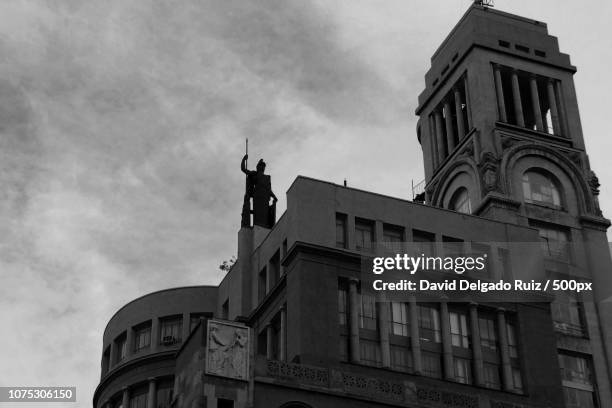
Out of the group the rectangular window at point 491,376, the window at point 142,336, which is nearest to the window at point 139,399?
the window at point 142,336

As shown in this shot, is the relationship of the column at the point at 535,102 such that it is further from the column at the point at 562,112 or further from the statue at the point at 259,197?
the statue at the point at 259,197

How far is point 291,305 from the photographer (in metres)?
72.4

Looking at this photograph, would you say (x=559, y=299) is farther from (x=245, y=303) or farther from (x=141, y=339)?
(x=141, y=339)

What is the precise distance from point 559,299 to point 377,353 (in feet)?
73.4

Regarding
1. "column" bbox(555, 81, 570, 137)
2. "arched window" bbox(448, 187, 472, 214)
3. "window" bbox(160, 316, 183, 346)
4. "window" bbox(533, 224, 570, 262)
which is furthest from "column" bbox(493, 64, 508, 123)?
"window" bbox(160, 316, 183, 346)

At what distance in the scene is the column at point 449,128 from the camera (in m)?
103

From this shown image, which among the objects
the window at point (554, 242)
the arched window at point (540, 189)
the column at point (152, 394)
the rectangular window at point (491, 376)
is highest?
the arched window at point (540, 189)

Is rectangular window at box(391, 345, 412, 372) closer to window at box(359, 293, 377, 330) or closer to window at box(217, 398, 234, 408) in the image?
window at box(359, 293, 377, 330)

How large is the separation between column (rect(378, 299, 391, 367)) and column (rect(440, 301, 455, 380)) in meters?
3.80

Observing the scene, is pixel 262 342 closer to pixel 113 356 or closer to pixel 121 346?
pixel 113 356

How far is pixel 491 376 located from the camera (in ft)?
246

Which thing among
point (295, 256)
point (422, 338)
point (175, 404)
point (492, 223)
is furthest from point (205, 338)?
point (492, 223)

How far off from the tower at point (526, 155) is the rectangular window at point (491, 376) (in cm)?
1057

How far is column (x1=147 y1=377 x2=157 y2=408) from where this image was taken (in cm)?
8553
